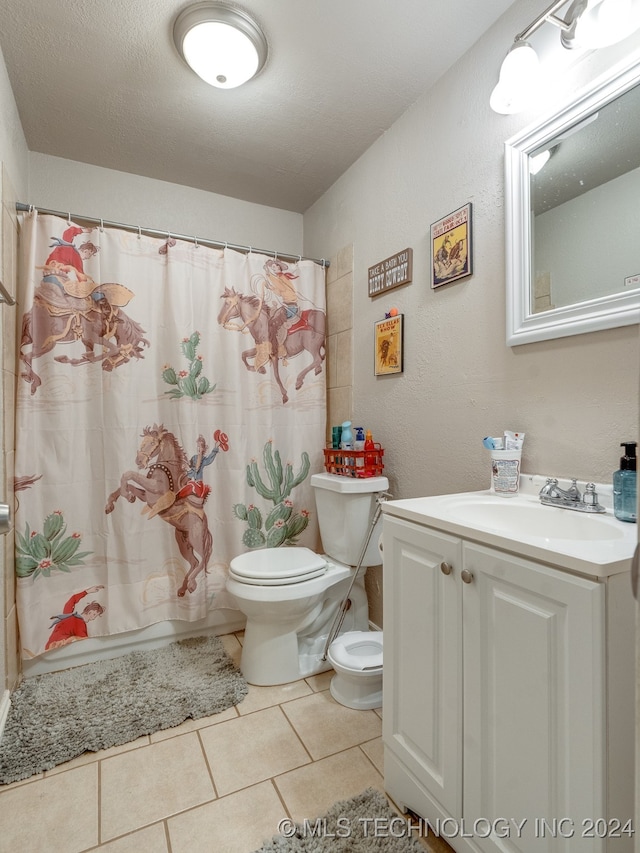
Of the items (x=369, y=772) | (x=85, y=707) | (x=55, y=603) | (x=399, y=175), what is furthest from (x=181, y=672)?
(x=399, y=175)

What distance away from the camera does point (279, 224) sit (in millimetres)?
2631

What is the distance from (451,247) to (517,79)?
1.61ft

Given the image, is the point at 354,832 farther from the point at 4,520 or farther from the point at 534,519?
the point at 4,520

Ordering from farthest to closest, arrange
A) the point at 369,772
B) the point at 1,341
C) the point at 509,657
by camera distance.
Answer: the point at 1,341 < the point at 369,772 < the point at 509,657

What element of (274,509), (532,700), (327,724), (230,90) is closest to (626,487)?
(532,700)

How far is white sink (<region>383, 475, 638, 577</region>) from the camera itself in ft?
2.38

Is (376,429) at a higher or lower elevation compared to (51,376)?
lower

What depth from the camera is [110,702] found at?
5.19ft

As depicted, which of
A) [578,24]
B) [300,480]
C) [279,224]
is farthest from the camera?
[279,224]

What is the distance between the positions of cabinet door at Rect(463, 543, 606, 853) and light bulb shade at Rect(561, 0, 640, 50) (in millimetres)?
1223

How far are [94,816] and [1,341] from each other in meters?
1.47

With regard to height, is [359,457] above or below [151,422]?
below

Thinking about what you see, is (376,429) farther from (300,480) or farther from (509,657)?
(509,657)

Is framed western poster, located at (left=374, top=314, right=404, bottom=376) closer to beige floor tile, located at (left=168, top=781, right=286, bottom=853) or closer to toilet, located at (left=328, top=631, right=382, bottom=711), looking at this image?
toilet, located at (left=328, top=631, right=382, bottom=711)
